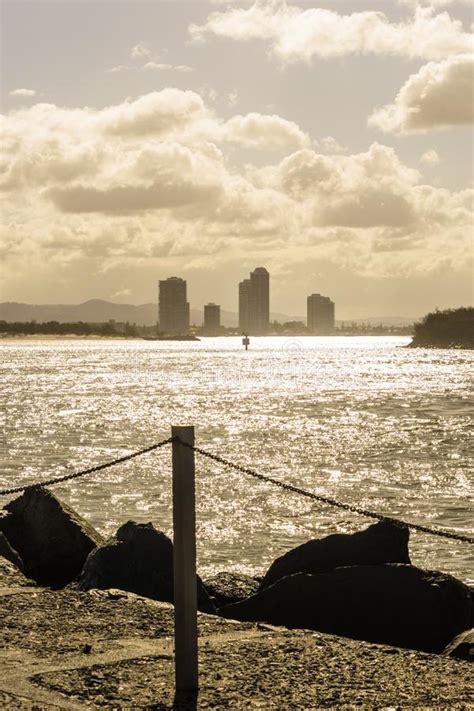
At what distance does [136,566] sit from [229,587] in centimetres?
123

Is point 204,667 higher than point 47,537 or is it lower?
higher

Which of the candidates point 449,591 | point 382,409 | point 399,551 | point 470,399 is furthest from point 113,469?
point 470,399

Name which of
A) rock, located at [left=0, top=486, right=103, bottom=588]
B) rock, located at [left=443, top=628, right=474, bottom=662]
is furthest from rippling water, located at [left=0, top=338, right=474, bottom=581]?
rock, located at [left=443, top=628, right=474, bottom=662]

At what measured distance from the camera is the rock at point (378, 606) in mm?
8945

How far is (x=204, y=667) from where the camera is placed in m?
6.92

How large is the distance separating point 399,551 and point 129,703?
5.42 m

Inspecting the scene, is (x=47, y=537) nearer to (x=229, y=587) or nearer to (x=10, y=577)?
(x=10, y=577)

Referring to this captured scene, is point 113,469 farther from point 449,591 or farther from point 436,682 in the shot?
point 436,682

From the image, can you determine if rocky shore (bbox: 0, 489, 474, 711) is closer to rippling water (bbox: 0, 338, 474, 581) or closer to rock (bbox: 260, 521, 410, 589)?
rock (bbox: 260, 521, 410, 589)

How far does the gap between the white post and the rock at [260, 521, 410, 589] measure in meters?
4.15

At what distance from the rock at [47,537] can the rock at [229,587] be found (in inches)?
68.5

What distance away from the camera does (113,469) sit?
1060 inches

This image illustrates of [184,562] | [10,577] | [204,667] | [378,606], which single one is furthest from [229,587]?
[184,562]

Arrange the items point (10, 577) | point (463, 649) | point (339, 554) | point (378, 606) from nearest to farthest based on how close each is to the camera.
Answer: point (463, 649) < point (378, 606) < point (10, 577) < point (339, 554)
